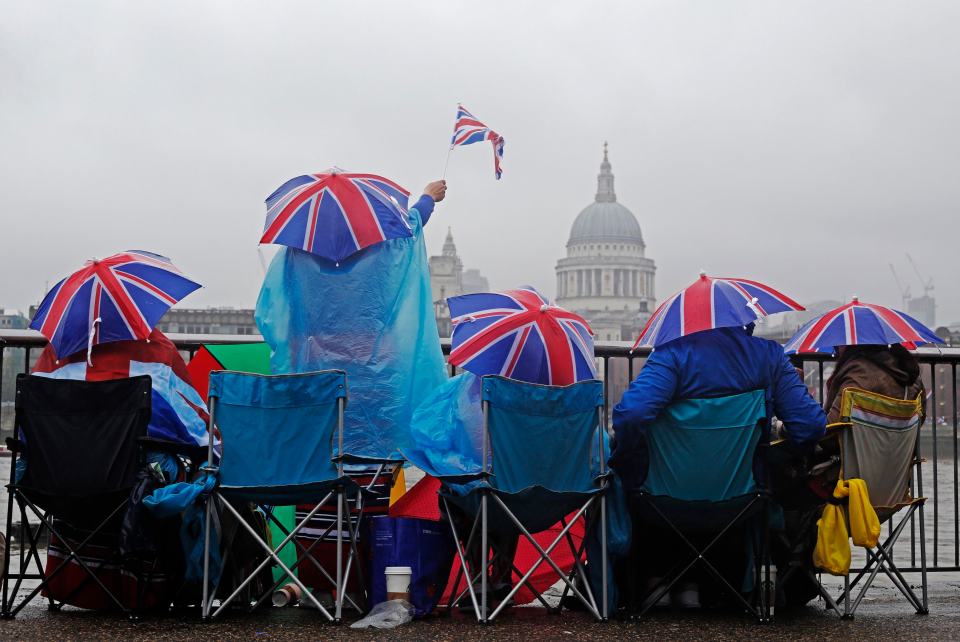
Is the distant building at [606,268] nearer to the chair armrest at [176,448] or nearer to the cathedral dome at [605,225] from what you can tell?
the cathedral dome at [605,225]

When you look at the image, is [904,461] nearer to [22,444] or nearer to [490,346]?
[490,346]

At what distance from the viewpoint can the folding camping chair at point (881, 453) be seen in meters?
4.50

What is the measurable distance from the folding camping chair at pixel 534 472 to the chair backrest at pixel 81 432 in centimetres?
113

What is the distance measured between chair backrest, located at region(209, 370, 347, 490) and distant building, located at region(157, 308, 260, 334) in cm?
5541

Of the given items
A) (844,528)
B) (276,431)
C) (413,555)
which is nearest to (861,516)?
(844,528)

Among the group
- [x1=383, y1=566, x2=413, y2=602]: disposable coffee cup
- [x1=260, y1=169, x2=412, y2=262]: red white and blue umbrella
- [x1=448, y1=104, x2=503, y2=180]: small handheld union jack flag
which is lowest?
[x1=383, y1=566, x2=413, y2=602]: disposable coffee cup

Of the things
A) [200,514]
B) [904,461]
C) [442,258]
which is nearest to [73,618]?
[200,514]

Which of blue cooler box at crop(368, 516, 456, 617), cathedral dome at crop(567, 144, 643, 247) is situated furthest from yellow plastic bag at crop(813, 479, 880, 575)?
cathedral dome at crop(567, 144, 643, 247)

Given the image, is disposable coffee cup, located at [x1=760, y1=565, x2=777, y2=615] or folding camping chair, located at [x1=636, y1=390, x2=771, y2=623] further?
disposable coffee cup, located at [x1=760, y1=565, x2=777, y2=615]

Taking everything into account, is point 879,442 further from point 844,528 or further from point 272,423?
point 272,423

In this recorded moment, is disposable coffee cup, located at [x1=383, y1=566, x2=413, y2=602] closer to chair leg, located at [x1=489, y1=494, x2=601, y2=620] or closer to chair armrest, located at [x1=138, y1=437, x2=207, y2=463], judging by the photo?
chair leg, located at [x1=489, y1=494, x2=601, y2=620]

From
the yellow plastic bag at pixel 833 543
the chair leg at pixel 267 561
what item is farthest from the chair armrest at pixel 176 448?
the yellow plastic bag at pixel 833 543

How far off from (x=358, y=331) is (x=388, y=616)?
110cm

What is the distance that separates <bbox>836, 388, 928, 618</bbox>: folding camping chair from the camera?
450 cm
